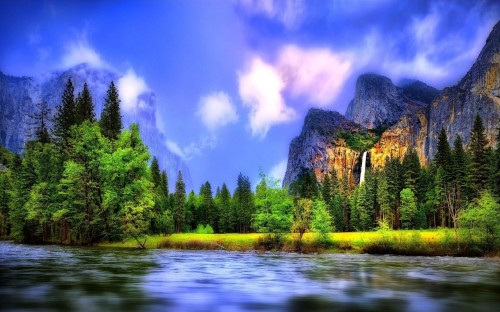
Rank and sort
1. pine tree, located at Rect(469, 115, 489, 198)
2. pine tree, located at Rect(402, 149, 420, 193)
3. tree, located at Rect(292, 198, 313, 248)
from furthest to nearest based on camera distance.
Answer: pine tree, located at Rect(402, 149, 420, 193) → pine tree, located at Rect(469, 115, 489, 198) → tree, located at Rect(292, 198, 313, 248)

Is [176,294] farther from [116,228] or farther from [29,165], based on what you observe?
[29,165]

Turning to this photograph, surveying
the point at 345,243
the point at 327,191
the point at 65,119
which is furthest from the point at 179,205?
the point at 345,243

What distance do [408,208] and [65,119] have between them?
273 feet

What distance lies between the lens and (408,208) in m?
109

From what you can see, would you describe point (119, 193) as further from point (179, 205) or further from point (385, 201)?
point (385, 201)

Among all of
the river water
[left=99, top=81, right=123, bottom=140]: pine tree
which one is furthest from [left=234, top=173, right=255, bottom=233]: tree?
the river water

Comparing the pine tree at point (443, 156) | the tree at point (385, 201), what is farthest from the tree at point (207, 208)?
the pine tree at point (443, 156)

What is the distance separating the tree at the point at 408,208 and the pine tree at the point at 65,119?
8056 centimetres

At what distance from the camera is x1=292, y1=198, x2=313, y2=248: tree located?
59.2 meters

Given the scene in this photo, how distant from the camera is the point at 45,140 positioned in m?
86.0

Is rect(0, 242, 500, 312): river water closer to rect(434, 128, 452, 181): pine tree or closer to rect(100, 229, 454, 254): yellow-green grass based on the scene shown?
rect(100, 229, 454, 254): yellow-green grass

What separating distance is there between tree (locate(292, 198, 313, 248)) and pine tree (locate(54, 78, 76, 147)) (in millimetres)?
44754

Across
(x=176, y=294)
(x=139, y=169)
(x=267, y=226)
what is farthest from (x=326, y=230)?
(x=176, y=294)

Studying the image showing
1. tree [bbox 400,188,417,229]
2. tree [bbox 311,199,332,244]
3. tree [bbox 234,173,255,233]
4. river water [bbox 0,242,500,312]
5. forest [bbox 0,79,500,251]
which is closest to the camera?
river water [bbox 0,242,500,312]
